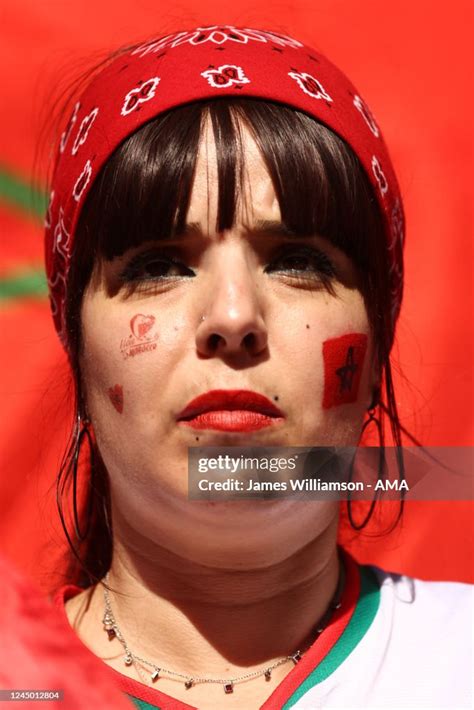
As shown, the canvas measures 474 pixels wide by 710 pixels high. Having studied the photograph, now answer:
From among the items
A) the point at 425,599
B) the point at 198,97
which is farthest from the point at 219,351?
the point at 425,599

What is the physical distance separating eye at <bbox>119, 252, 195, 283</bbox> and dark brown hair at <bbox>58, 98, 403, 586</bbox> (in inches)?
1.2

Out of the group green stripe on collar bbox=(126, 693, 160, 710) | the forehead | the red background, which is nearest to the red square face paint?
the forehead

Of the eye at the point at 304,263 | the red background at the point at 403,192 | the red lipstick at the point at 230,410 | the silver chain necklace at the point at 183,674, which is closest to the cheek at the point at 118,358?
the red lipstick at the point at 230,410

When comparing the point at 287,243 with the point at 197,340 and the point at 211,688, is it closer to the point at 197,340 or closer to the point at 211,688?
the point at 197,340

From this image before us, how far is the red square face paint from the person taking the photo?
1.60m

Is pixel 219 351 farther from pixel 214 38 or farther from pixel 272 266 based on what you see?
pixel 214 38

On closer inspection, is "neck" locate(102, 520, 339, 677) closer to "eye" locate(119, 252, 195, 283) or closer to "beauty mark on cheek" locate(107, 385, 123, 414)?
"beauty mark on cheek" locate(107, 385, 123, 414)

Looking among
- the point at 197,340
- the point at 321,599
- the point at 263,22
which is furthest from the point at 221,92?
the point at 263,22

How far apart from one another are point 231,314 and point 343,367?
25 centimetres

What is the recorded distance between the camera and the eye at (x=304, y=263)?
5.35ft

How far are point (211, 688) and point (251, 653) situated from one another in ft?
0.29

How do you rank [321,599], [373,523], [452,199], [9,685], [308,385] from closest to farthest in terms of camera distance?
[9,685], [308,385], [321,599], [373,523], [452,199]

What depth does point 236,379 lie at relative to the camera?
1499mm

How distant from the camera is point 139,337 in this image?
1.59 metres
